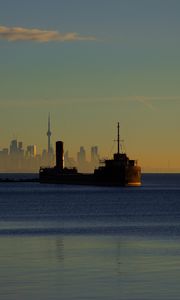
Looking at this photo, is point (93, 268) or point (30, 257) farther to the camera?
point (30, 257)

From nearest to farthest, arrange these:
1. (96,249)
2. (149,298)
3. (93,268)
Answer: (149,298) → (93,268) → (96,249)

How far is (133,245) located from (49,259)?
13.0 meters

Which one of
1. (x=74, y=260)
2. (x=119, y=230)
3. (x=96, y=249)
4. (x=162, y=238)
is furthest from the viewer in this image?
(x=119, y=230)

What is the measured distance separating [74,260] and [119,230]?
1317 inches

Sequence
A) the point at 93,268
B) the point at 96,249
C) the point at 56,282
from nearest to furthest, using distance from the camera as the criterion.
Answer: the point at 56,282, the point at 93,268, the point at 96,249

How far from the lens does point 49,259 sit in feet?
195

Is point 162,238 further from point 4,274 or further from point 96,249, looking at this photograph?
point 4,274

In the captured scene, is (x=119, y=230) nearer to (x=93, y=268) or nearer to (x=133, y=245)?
(x=133, y=245)

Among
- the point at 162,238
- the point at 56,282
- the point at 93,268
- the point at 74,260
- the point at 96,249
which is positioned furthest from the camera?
the point at 162,238

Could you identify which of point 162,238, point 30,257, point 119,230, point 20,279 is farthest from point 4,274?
point 119,230

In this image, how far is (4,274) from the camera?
5062 centimetres

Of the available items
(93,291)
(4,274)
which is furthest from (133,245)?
(93,291)

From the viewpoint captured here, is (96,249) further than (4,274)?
Yes

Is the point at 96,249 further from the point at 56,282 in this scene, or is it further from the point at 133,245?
the point at 56,282
